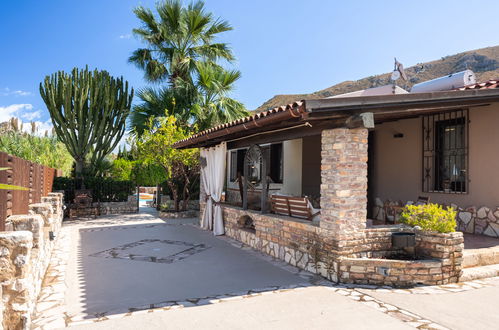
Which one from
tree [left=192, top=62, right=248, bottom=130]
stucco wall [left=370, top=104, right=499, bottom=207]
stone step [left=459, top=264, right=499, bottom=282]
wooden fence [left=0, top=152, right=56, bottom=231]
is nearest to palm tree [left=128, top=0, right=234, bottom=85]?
tree [left=192, top=62, right=248, bottom=130]

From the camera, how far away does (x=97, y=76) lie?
13.5 metres

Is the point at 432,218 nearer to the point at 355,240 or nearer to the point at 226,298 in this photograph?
the point at 355,240

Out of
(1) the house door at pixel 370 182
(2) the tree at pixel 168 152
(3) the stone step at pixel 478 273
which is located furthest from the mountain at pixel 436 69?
(3) the stone step at pixel 478 273

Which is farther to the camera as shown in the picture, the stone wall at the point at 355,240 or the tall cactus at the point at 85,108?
the tall cactus at the point at 85,108

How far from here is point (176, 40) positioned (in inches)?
559

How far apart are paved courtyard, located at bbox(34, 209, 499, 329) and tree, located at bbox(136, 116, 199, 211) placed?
5937mm

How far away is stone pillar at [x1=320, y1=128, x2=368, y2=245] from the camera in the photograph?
490 centimetres

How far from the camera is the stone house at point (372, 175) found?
15.8ft

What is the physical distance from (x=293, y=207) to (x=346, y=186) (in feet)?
5.26

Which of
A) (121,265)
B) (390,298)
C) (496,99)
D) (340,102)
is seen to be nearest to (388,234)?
(390,298)

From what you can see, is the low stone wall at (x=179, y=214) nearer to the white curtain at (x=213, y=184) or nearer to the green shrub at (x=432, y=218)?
the white curtain at (x=213, y=184)

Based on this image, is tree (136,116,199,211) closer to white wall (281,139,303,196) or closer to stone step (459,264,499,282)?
white wall (281,139,303,196)

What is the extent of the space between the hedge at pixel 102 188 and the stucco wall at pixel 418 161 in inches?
378

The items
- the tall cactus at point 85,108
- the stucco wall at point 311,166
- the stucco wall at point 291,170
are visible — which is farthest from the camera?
the tall cactus at point 85,108
